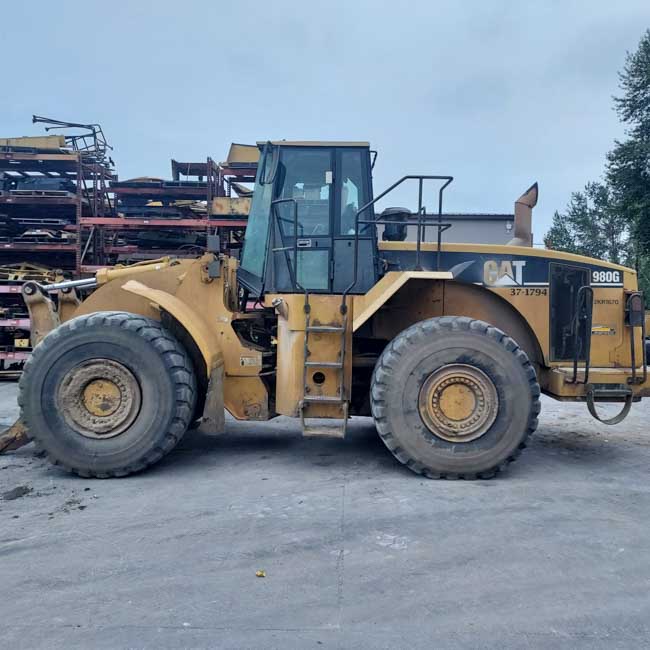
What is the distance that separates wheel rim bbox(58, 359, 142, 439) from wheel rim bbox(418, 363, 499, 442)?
8.19 feet

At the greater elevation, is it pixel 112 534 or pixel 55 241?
pixel 55 241

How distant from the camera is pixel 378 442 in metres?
6.27

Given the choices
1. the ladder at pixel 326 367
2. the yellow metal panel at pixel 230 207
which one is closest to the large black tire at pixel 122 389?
the ladder at pixel 326 367

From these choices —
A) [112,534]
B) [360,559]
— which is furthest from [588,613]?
[112,534]

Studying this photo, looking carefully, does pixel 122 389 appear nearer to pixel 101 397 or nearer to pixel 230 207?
pixel 101 397

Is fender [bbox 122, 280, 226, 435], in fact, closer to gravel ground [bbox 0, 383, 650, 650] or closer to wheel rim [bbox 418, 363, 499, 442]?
gravel ground [bbox 0, 383, 650, 650]

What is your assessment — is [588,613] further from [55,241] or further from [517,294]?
[55,241]

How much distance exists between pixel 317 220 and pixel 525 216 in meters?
2.25

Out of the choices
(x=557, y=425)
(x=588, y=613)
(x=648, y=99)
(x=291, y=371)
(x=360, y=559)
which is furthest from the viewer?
(x=648, y=99)

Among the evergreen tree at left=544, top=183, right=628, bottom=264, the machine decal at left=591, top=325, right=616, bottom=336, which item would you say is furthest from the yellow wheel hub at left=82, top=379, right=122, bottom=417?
the evergreen tree at left=544, top=183, right=628, bottom=264

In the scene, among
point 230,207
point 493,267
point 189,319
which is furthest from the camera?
point 230,207

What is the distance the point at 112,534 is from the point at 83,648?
4.00 ft

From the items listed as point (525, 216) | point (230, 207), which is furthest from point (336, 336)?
point (230, 207)

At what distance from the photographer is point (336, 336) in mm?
5230
